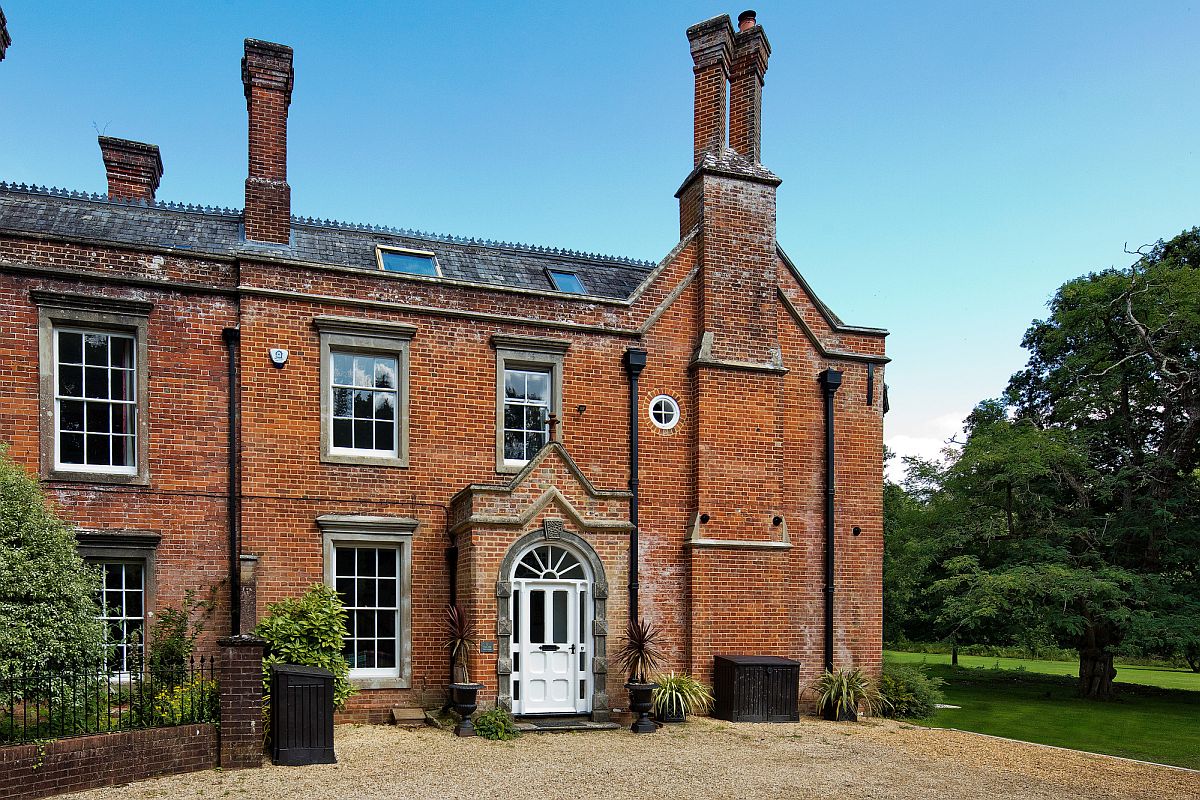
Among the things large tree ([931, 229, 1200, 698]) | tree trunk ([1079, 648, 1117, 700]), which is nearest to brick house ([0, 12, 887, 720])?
large tree ([931, 229, 1200, 698])

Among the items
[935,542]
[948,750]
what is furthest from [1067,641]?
[948,750]

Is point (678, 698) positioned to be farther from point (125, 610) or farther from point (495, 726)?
point (125, 610)

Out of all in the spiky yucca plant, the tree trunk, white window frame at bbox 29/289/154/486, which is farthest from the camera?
the tree trunk

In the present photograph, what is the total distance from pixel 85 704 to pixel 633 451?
867 cm

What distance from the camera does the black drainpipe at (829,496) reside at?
16328 millimetres

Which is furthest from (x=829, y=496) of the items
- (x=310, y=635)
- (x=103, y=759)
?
(x=103, y=759)

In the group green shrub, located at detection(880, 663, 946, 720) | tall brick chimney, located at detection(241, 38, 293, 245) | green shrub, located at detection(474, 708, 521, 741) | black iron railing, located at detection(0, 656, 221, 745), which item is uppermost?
tall brick chimney, located at detection(241, 38, 293, 245)

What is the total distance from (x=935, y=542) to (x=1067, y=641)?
412 centimetres

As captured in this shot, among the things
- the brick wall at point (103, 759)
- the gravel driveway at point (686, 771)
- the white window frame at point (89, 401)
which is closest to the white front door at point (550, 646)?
the gravel driveway at point (686, 771)

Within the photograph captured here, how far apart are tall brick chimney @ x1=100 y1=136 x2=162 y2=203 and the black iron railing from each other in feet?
32.7

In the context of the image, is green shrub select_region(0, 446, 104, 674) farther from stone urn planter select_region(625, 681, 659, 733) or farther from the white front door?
stone urn planter select_region(625, 681, 659, 733)

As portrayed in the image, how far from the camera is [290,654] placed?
12.7 meters

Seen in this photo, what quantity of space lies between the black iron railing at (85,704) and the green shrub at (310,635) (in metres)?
1.27

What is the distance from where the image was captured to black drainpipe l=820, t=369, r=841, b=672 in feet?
53.6
